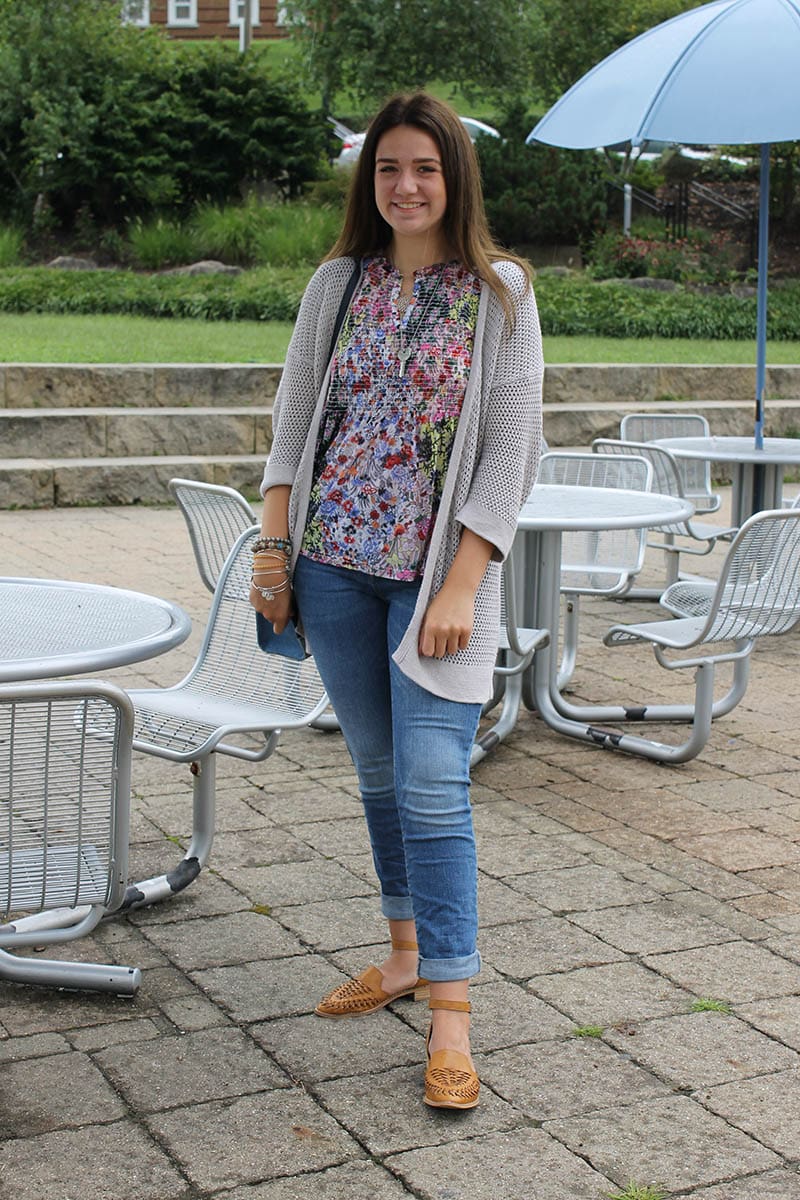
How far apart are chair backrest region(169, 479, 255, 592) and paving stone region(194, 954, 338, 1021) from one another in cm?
171

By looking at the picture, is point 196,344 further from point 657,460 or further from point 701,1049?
point 701,1049

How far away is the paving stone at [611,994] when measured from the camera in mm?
3184

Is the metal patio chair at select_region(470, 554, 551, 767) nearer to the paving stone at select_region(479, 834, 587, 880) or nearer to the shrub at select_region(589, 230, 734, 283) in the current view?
the paving stone at select_region(479, 834, 587, 880)

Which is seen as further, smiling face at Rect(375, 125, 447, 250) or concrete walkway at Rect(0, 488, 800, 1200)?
A: smiling face at Rect(375, 125, 447, 250)

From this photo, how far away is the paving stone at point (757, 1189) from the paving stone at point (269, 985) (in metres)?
0.96

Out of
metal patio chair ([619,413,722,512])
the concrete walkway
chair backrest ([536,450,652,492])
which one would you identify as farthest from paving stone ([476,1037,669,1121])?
metal patio chair ([619,413,722,512])

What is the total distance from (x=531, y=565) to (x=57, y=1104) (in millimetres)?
2780

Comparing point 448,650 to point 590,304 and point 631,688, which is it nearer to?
point 631,688

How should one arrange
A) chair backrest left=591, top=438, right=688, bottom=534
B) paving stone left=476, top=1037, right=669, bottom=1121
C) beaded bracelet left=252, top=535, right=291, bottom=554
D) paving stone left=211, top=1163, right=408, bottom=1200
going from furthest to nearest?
1. chair backrest left=591, top=438, right=688, bottom=534
2. beaded bracelet left=252, top=535, right=291, bottom=554
3. paving stone left=476, top=1037, right=669, bottom=1121
4. paving stone left=211, top=1163, right=408, bottom=1200

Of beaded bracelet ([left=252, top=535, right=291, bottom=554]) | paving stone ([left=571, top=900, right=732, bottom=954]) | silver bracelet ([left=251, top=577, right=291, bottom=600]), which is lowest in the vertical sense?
paving stone ([left=571, top=900, right=732, bottom=954])

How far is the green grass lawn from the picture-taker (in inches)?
495

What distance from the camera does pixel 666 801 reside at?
4633 millimetres

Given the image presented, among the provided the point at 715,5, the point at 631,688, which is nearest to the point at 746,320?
the point at 715,5

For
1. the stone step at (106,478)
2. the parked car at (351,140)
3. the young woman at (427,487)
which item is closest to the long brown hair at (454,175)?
the young woman at (427,487)
